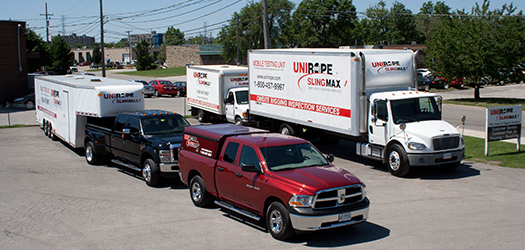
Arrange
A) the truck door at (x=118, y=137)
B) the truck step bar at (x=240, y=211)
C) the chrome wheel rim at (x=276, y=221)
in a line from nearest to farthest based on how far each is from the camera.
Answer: the chrome wheel rim at (x=276, y=221), the truck step bar at (x=240, y=211), the truck door at (x=118, y=137)

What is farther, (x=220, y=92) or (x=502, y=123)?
(x=220, y=92)

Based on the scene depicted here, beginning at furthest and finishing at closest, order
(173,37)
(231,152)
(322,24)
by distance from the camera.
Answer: (173,37) < (322,24) < (231,152)

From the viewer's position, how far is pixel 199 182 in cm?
1027

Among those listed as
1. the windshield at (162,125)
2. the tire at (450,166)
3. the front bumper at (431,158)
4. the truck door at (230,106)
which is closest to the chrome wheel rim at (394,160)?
the front bumper at (431,158)

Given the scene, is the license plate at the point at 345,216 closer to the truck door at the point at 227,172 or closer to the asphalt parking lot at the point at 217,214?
the asphalt parking lot at the point at 217,214

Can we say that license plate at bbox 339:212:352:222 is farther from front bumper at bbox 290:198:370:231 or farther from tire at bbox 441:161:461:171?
tire at bbox 441:161:461:171

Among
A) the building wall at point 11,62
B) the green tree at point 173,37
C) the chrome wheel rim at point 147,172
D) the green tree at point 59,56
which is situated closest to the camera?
the chrome wheel rim at point 147,172

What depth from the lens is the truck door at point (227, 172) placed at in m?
9.23

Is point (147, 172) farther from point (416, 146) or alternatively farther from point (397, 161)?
point (416, 146)

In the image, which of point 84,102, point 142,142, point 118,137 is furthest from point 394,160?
point 84,102

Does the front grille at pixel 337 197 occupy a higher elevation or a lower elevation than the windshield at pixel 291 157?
lower

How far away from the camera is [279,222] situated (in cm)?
817

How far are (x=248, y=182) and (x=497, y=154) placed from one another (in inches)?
424

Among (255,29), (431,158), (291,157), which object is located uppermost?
(255,29)
